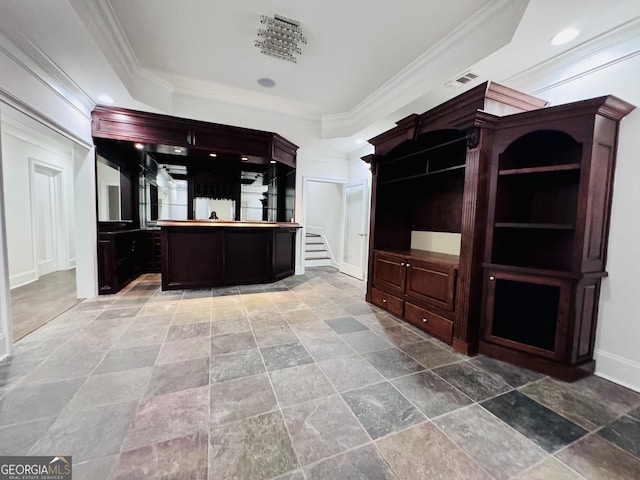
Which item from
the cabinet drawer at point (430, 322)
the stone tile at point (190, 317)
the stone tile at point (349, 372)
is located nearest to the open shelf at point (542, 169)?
the cabinet drawer at point (430, 322)

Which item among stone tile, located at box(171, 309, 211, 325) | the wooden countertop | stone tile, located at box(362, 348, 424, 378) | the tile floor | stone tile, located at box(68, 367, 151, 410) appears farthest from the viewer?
the wooden countertop

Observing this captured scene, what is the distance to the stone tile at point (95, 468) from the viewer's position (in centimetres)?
122

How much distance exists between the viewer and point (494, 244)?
98.6 inches

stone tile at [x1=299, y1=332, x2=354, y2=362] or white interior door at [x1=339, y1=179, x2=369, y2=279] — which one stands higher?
white interior door at [x1=339, y1=179, x2=369, y2=279]

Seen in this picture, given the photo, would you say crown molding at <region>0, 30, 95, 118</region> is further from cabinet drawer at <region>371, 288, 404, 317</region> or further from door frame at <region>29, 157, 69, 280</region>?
cabinet drawer at <region>371, 288, 404, 317</region>

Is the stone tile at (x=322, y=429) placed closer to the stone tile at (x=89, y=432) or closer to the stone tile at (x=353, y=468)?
the stone tile at (x=353, y=468)

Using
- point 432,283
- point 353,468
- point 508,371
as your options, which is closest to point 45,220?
point 353,468

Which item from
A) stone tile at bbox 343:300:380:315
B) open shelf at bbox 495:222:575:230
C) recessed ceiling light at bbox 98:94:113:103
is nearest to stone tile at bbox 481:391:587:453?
open shelf at bbox 495:222:575:230

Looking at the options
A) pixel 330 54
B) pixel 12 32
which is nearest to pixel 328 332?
pixel 330 54

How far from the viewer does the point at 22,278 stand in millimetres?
4480

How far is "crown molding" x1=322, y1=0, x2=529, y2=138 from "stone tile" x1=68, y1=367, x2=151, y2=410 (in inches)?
156

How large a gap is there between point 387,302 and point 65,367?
11.0 ft

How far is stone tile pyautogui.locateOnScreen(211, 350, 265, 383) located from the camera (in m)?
2.06

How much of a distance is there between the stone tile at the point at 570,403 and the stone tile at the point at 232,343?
2.34 metres
